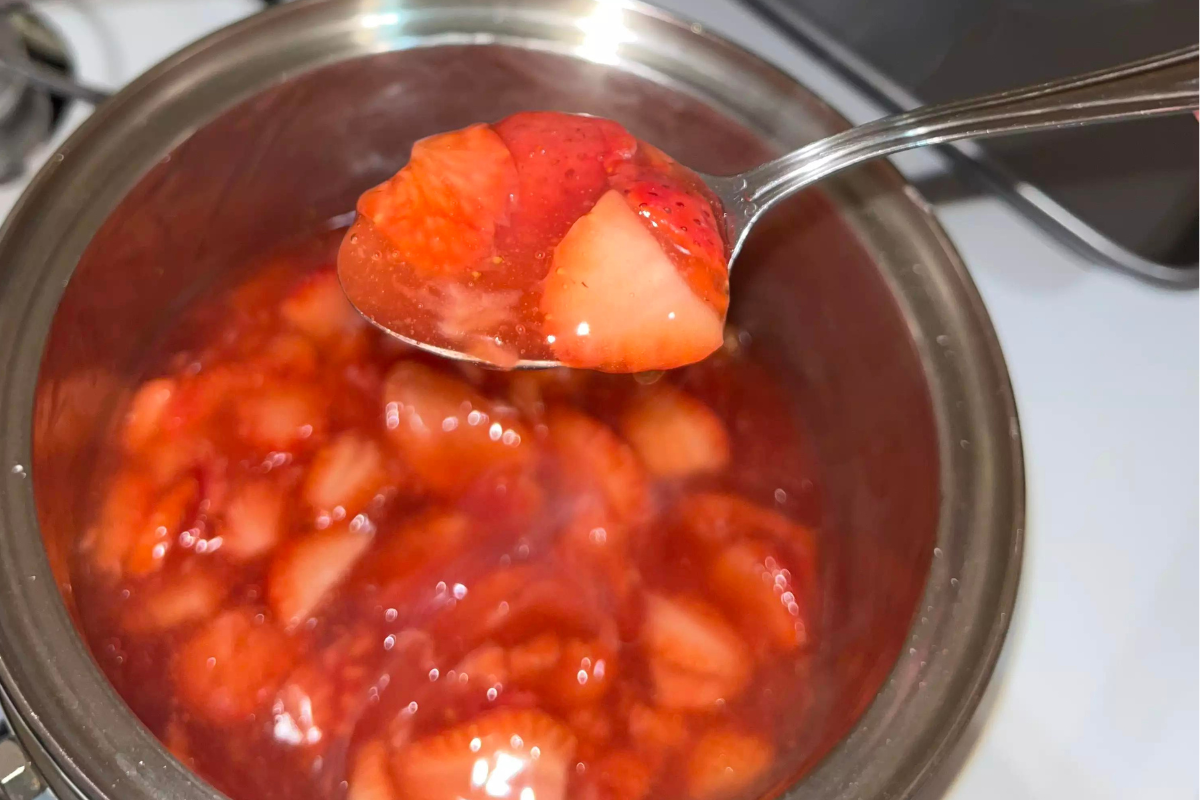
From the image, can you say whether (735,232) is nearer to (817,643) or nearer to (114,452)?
(817,643)

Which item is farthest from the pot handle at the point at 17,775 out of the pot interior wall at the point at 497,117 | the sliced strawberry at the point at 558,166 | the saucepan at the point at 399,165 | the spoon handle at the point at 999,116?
the spoon handle at the point at 999,116

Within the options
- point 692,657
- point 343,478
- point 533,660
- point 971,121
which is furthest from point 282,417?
point 971,121

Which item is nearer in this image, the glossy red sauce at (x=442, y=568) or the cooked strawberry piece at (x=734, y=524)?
the glossy red sauce at (x=442, y=568)

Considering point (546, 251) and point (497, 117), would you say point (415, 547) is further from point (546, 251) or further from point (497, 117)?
point (497, 117)

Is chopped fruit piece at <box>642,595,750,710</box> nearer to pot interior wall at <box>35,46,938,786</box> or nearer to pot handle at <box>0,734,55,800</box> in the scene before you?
pot interior wall at <box>35,46,938,786</box>

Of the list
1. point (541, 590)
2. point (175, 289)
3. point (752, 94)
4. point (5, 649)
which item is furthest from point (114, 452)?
point (752, 94)

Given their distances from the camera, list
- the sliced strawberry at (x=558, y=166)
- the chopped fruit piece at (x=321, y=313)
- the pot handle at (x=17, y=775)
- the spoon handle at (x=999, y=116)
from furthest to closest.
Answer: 1. the chopped fruit piece at (x=321, y=313)
2. the sliced strawberry at (x=558, y=166)
3. the spoon handle at (x=999, y=116)
4. the pot handle at (x=17, y=775)

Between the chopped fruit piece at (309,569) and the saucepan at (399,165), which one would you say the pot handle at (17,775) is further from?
the chopped fruit piece at (309,569)

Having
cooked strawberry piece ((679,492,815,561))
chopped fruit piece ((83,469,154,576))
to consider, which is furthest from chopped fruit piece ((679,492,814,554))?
chopped fruit piece ((83,469,154,576))
